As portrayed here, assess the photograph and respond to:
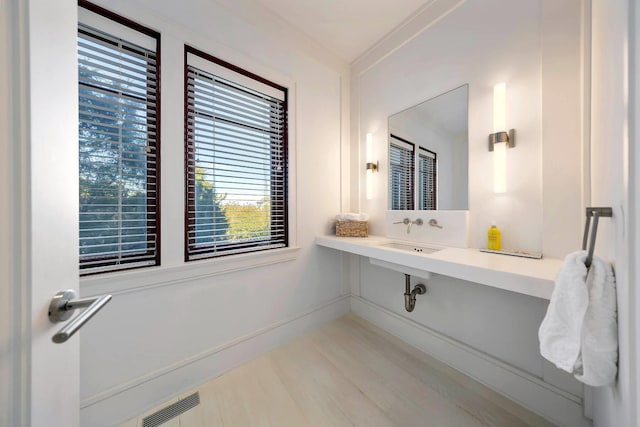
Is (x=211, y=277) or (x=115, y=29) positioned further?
(x=211, y=277)

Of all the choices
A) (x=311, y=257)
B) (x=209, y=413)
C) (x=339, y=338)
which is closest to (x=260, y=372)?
(x=209, y=413)

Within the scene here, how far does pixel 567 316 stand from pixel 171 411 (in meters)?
1.91

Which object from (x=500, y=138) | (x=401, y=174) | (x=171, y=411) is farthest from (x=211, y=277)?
(x=500, y=138)

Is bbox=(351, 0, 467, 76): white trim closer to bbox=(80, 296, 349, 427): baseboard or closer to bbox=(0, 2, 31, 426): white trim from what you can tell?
bbox=(0, 2, 31, 426): white trim

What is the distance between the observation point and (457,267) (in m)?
1.20

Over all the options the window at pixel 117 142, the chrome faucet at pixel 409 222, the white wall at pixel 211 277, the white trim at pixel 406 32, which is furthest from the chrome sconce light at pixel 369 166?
the window at pixel 117 142

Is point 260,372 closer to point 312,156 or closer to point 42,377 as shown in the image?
point 42,377

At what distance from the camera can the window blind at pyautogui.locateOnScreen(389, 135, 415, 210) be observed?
194 cm

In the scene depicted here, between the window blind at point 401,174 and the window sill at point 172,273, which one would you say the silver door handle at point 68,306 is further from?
the window blind at point 401,174

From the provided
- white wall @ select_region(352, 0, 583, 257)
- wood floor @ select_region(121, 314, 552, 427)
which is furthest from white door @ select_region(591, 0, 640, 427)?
wood floor @ select_region(121, 314, 552, 427)

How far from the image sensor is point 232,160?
65.7 inches

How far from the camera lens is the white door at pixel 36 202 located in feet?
1.26

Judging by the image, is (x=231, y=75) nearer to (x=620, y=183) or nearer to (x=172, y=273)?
(x=172, y=273)

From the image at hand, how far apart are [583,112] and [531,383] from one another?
1482 mm
